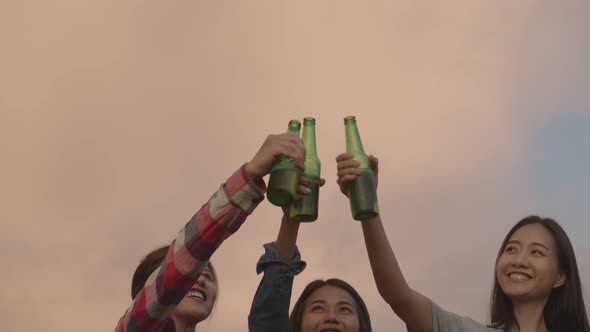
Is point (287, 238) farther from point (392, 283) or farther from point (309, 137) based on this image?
point (309, 137)

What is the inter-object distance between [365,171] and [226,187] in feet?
2.91

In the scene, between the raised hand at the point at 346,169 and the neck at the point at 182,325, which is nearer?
the raised hand at the point at 346,169

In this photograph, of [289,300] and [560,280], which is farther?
[560,280]

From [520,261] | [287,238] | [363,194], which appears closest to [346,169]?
[363,194]

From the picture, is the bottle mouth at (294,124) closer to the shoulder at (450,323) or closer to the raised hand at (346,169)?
the raised hand at (346,169)

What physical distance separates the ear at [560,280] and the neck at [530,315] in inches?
6.0

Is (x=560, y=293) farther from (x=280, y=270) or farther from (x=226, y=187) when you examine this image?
(x=226, y=187)

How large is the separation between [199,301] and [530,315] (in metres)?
1.81

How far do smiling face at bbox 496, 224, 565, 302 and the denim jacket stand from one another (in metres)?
1.13

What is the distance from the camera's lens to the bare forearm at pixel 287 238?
4.57 meters

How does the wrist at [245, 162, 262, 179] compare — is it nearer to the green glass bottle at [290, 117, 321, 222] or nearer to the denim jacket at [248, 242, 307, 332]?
the green glass bottle at [290, 117, 321, 222]

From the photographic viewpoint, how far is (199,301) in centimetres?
462

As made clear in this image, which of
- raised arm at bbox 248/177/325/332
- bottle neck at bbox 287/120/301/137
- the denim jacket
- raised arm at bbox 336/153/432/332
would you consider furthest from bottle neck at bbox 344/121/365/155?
the denim jacket

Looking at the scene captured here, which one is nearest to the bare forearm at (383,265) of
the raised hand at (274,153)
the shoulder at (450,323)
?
the shoulder at (450,323)
